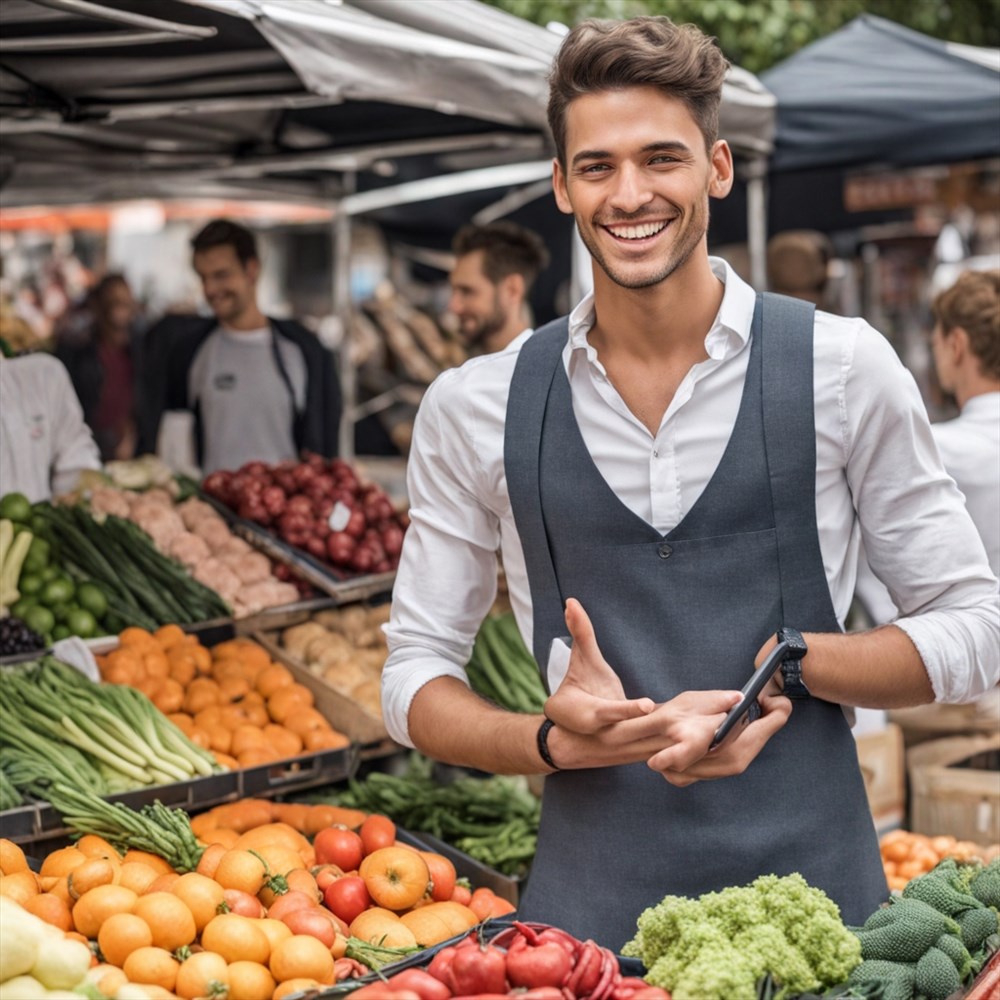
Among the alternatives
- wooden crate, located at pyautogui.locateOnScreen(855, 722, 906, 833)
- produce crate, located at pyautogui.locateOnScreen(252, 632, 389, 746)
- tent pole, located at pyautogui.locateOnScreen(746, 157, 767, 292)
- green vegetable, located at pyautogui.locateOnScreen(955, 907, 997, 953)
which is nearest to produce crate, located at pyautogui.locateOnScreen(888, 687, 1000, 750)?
wooden crate, located at pyautogui.locateOnScreen(855, 722, 906, 833)

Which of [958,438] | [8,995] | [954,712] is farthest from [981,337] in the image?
[8,995]

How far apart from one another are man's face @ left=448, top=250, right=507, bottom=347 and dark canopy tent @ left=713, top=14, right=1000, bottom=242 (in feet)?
5.09

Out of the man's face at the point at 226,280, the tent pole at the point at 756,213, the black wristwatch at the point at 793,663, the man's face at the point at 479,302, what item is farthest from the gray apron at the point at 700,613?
the man's face at the point at 226,280

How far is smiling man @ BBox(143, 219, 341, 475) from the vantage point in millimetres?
7215

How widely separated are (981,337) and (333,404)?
3.96m

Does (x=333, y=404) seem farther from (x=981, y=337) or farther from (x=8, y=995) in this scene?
(x=8, y=995)

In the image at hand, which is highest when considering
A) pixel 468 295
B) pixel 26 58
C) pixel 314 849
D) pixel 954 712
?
pixel 26 58

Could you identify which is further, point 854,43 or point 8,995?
point 854,43

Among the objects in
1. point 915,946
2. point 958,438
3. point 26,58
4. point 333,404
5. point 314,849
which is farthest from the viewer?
point 333,404

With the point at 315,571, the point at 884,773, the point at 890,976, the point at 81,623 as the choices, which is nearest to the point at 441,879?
the point at 890,976

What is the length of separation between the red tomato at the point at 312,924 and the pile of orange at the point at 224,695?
5.28 ft

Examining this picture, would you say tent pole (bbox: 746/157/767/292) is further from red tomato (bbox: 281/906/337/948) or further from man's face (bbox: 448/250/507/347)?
red tomato (bbox: 281/906/337/948)

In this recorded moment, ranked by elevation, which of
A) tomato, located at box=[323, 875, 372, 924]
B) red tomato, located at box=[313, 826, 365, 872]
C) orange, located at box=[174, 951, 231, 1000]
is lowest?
red tomato, located at box=[313, 826, 365, 872]

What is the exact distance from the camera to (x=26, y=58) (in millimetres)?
4699
